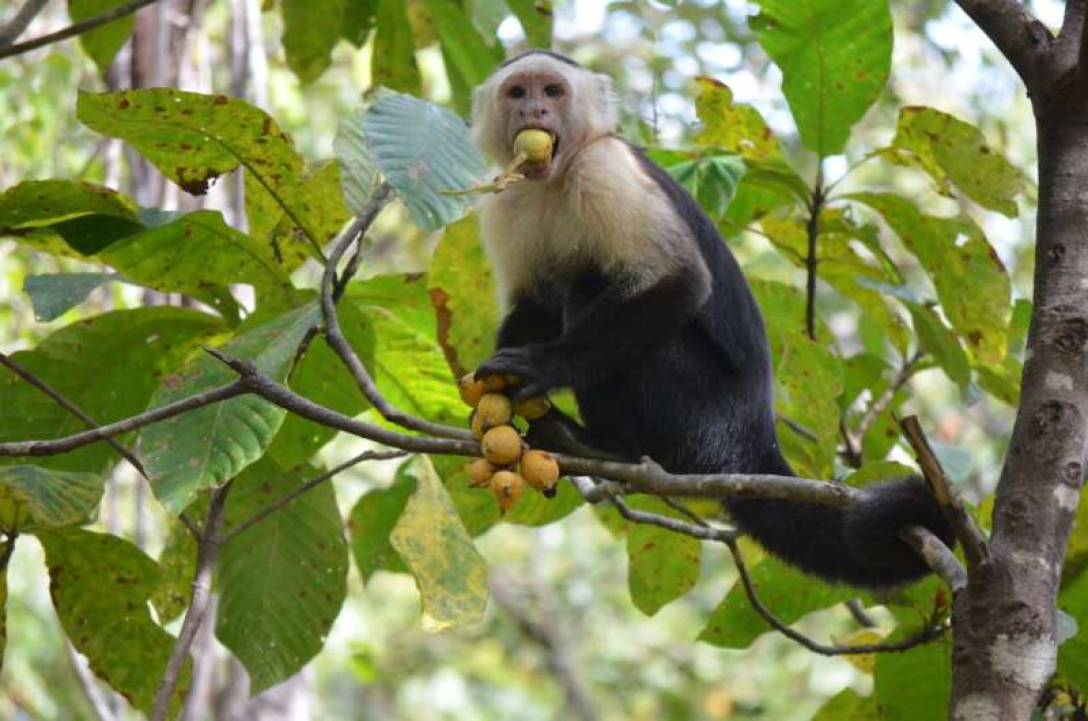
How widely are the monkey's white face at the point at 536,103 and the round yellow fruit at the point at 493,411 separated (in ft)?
3.19

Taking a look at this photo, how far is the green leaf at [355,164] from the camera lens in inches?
100.0

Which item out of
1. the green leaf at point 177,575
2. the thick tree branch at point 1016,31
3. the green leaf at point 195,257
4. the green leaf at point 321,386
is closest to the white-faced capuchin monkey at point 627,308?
the green leaf at point 321,386

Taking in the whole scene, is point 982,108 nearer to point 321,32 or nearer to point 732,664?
point 732,664

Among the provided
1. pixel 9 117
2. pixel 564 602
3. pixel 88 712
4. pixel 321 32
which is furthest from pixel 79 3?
pixel 564 602

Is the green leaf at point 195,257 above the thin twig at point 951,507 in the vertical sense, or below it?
above

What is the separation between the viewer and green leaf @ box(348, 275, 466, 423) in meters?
3.29

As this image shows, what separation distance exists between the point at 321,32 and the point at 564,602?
24.3 feet

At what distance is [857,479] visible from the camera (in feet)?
9.70

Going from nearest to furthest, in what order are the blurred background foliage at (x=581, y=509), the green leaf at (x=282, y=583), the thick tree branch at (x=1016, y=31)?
1. the thick tree branch at (x=1016, y=31)
2. the green leaf at (x=282, y=583)
3. the blurred background foliage at (x=581, y=509)

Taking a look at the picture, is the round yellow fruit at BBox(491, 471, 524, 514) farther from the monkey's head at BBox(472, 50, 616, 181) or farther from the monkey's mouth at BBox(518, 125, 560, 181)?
the monkey's head at BBox(472, 50, 616, 181)

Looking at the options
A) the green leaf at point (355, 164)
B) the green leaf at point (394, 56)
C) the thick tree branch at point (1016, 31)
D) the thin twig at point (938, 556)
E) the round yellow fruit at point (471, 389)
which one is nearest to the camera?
the thin twig at point (938, 556)

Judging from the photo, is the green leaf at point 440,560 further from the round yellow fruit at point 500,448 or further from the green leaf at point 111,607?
the green leaf at point 111,607

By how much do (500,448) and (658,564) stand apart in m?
1.24

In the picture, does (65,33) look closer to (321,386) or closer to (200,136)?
A: (200,136)
